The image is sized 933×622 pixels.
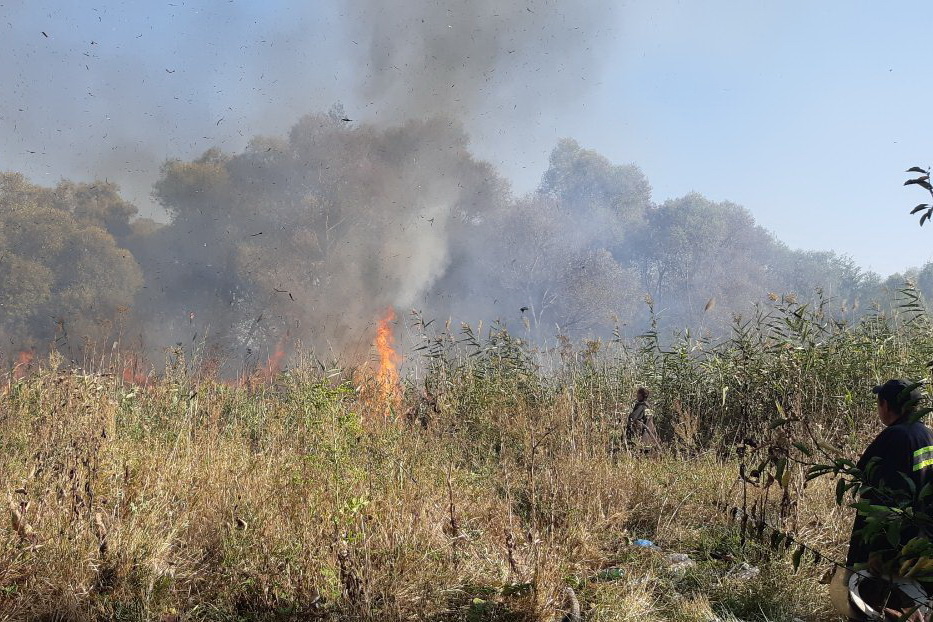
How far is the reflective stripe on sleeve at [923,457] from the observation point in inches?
120

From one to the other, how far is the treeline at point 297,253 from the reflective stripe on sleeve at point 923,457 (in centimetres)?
725

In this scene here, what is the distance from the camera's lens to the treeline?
17.2 meters

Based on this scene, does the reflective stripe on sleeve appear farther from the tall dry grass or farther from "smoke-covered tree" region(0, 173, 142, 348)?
"smoke-covered tree" region(0, 173, 142, 348)

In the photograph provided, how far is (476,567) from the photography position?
11.5 feet

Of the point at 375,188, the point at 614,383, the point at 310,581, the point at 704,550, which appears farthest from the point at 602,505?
the point at 375,188

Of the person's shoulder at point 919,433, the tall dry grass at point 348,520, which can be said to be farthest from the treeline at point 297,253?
the person's shoulder at point 919,433

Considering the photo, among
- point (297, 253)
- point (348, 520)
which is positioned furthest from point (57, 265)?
point (348, 520)

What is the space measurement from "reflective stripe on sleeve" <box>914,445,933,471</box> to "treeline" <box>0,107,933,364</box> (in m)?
7.25

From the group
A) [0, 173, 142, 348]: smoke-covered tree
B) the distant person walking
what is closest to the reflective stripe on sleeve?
the distant person walking

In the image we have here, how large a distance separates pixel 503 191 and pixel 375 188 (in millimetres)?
10108

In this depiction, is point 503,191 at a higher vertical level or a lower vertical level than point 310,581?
higher

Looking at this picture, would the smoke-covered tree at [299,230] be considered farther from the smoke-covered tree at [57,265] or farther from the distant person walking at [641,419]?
the distant person walking at [641,419]

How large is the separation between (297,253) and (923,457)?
19678 mm

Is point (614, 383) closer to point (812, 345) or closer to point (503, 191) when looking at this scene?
point (812, 345)
